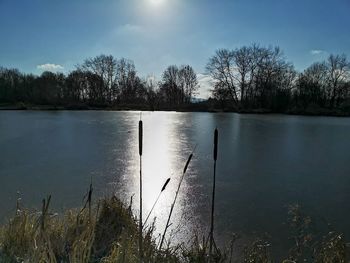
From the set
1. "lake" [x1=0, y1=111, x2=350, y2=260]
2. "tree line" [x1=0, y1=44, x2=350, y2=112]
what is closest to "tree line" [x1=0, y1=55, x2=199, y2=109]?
"tree line" [x1=0, y1=44, x2=350, y2=112]

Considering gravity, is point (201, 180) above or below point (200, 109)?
below

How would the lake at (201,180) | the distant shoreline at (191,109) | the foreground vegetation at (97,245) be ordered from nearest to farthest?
1. the foreground vegetation at (97,245)
2. the lake at (201,180)
3. the distant shoreline at (191,109)

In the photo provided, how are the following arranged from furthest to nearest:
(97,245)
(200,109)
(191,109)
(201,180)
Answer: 1. (191,109)
2. (200,109)
3. (201,180)
4. (97,245)

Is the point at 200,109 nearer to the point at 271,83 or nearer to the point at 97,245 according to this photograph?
the point at 271,83

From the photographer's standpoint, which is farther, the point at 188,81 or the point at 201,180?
the point at 188,81

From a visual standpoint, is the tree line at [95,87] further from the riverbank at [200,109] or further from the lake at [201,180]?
the lake at [201,180]

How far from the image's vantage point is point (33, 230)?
1767 millimetres

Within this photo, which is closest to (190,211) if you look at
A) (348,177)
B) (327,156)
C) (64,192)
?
(64,192)

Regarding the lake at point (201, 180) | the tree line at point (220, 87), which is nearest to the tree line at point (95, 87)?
the tree line at point (220, 87)

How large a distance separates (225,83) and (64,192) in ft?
89.0

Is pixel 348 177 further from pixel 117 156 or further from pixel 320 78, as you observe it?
pixel 320 78

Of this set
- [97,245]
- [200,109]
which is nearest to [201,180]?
[97,245]

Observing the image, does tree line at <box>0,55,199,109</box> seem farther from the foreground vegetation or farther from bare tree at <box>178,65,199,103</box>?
the foreground vegetation

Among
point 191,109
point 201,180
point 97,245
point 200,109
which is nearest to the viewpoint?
point 97,245
